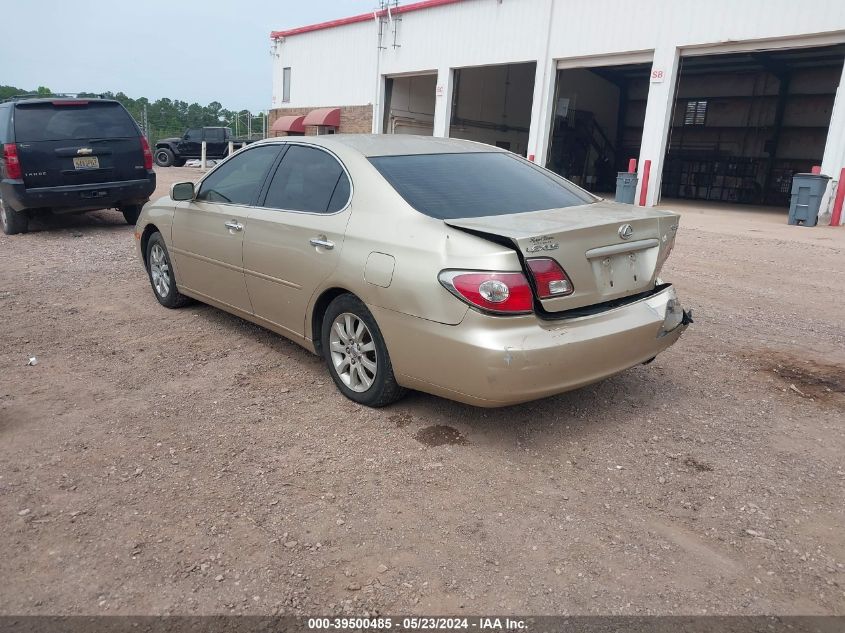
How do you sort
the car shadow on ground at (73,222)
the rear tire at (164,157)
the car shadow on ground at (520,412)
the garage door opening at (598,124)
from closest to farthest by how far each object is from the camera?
the car shadow on ground at (520,412) < the car shadow on ground at (73,222) < the garage door opening at (598,124) < the rear tire at (164,157)

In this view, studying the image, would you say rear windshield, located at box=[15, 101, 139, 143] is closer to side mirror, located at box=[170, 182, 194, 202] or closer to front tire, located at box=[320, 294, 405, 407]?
side mirror, located at box=[170, 182, 194, 202]

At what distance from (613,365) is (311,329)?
181 cm

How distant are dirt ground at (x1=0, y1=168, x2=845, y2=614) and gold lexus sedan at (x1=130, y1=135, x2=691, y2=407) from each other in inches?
15.9

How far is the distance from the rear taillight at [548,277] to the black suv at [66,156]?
819cm

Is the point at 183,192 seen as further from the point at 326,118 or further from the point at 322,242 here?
the point at 326,118

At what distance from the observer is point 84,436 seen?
3.44 meters

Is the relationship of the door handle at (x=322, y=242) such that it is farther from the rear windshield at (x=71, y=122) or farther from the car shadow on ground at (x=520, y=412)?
the rear windshield at (x=71, y=122)

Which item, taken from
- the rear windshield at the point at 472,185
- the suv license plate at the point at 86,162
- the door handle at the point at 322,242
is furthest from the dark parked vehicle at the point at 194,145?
the door handle at the point at 322,242

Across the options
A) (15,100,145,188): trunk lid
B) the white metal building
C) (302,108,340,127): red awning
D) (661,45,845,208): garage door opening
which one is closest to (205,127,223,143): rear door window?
the white metal building

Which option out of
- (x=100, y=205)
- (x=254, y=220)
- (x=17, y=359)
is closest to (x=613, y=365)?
(x=254, y=220)

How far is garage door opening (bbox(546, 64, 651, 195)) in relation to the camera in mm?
27047

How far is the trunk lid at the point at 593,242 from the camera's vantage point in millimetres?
3137

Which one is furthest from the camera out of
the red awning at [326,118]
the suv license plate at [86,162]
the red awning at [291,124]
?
the red awning at [291,124]

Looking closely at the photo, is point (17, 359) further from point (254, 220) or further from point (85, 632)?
point (85, 632)
